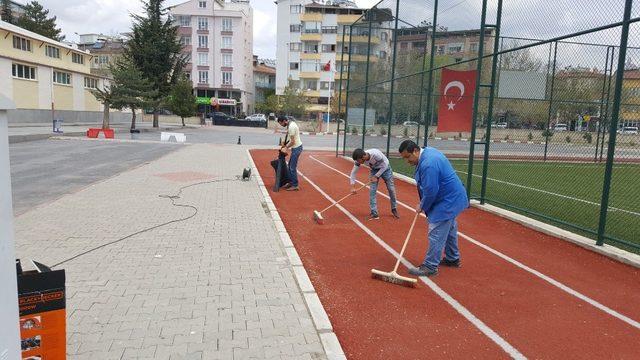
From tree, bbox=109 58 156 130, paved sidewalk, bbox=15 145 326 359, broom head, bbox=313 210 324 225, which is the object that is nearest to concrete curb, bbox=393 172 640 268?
broom head, bbox=313 210 324 225

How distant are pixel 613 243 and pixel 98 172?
12871mm

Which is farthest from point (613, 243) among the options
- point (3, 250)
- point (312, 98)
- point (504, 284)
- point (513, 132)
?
point (312, 98)

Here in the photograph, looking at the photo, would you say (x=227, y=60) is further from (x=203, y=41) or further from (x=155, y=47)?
(x=155, y=47)

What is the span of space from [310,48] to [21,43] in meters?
43.3

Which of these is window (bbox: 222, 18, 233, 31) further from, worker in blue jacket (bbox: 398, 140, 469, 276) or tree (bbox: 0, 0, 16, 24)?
worker in blue jacket (bbox: 398, 140, 469, 276)

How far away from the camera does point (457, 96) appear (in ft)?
39.5

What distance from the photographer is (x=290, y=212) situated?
9.51m

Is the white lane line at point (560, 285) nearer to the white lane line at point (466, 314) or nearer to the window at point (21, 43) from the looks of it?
the white lane line at point (466, 314)

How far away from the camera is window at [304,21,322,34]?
239ft

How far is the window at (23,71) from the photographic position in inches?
1462

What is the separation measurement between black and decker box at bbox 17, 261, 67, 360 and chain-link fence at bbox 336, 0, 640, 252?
7012 mm

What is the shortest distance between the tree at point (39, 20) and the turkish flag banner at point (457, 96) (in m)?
67.4

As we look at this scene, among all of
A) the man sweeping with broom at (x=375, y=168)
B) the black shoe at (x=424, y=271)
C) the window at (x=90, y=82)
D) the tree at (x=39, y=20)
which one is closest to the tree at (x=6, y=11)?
the tree at (x=39, y=20)

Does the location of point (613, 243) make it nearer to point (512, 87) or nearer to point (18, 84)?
point (512, 87)
